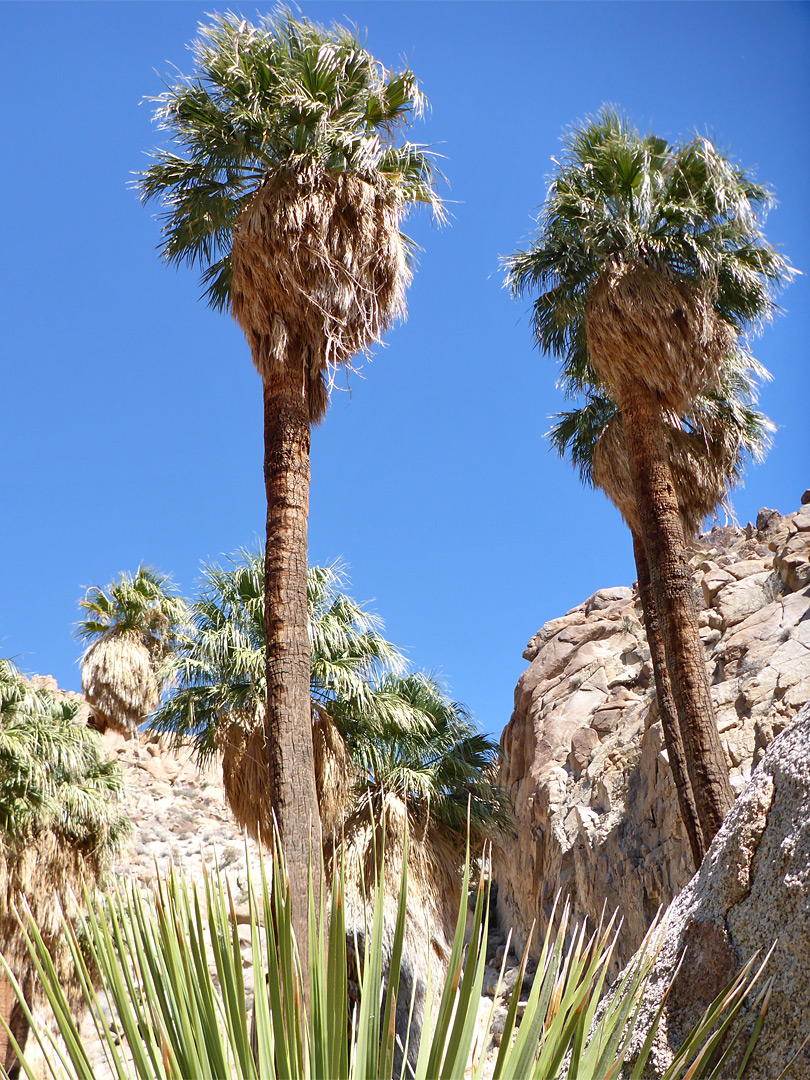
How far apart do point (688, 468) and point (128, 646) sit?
44.3ft

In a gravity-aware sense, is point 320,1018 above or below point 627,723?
below

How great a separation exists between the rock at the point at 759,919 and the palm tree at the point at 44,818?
12.0 m

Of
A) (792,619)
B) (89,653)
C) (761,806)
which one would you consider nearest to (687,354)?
(792,619)

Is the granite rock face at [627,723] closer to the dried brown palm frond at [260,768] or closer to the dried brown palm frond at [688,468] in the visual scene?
the dried brown palm frond at [688,468]

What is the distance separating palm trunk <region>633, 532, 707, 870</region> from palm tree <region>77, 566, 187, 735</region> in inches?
429

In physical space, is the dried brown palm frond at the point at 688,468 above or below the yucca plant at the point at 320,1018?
above

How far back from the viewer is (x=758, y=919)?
2.48 metres

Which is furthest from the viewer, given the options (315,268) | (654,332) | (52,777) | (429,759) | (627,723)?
(627,723)

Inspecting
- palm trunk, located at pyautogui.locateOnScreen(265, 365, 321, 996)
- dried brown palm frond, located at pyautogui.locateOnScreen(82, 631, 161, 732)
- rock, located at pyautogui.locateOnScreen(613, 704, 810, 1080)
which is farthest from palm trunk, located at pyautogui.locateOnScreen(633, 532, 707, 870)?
dried brown palm frond, located at pyautogui.locateOnScreen(82, 631, 161, 732)

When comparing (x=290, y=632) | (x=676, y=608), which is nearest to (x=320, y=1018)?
(x=290, y=632)

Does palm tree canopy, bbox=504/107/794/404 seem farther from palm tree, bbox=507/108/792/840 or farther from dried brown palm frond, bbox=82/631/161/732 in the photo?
dried brown palm frond, bbox=82/631/161/732

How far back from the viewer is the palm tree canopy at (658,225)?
11.0 metres

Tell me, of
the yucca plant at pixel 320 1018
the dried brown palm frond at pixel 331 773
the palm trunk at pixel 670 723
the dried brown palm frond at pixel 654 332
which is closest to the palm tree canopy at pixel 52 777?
the dried brown palm frond at pixel 331 773

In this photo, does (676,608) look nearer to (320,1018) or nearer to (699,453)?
(699,453)
